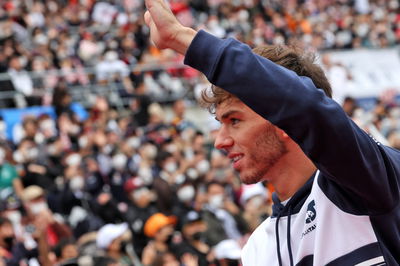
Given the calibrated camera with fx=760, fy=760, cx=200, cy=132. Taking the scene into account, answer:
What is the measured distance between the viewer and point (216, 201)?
31.4ft

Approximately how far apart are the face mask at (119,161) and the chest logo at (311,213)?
8.50 meters

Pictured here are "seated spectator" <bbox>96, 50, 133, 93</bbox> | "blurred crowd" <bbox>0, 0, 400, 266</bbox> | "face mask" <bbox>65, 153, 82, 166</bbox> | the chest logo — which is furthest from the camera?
"seated spectator" <bbox>96, 50, 133, 93</bbox>

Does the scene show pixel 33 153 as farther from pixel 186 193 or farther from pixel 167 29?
pixel 167 29

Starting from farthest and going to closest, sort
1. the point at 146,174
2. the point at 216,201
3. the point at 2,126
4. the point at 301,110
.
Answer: the point at 2,126, the point at 146,174, the point at 216,201, the point at 301,110

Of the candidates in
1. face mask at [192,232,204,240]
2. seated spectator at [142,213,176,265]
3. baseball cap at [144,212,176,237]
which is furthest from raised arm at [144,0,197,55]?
face mask at [192,232,204,240]

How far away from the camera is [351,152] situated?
180 cm

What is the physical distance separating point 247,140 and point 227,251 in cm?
513

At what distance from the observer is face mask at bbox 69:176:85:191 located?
9.23 meters

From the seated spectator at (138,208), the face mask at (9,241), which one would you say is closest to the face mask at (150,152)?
the seated spectator at (138,208)

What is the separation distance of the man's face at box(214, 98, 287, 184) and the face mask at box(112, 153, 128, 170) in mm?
8378

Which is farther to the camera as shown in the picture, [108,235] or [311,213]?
[108,235]

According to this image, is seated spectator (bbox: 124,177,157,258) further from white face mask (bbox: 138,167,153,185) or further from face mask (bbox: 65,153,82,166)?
face mask (bbox: 65,153,82,166)

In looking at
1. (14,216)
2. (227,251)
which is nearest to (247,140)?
(227,251)

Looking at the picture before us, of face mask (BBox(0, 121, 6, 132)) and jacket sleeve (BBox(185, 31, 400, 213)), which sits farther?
face mask (BBox(0, 121, 6, 132))
